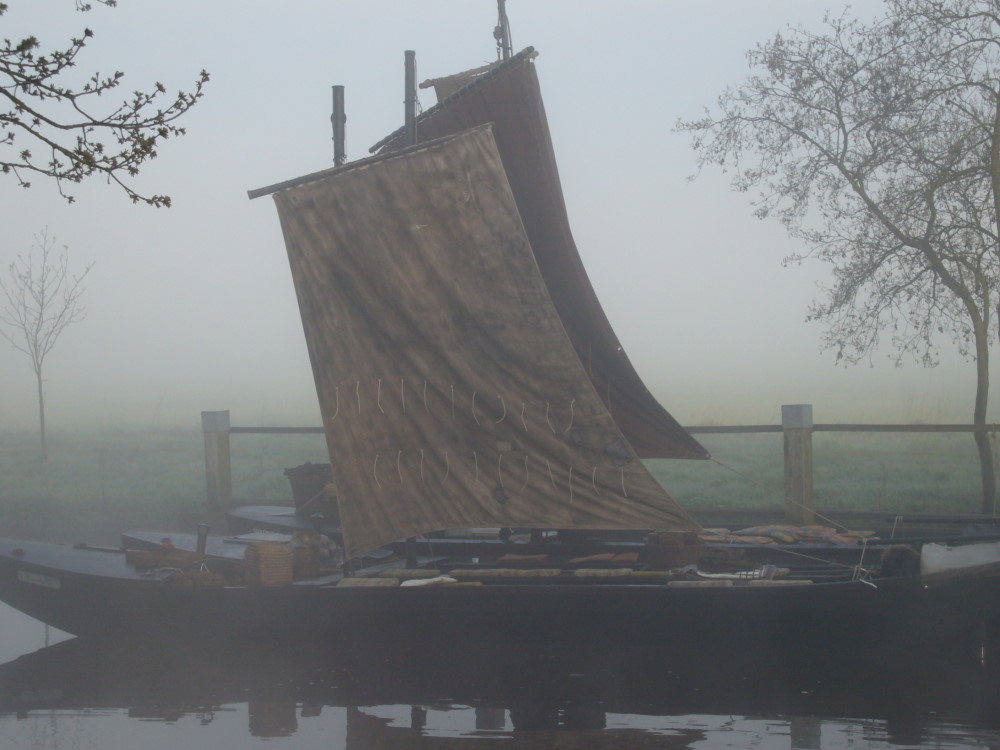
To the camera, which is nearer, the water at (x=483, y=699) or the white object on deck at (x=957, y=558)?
the water at (x=483, y=699)

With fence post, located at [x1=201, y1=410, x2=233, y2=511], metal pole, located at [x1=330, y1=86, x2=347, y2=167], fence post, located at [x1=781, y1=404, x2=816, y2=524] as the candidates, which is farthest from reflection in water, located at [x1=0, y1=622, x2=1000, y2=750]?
fence post, located at [x1=201, y1=410, x2=233, y2=511]

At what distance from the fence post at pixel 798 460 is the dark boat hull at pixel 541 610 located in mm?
3348

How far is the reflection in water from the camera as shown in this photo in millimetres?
6062

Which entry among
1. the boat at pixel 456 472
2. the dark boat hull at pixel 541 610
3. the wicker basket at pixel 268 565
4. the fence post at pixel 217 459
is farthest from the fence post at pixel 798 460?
the fence post at pixel 217 459

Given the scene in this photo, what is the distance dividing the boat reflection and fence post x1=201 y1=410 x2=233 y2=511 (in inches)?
174

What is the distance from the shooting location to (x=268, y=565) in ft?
27.8

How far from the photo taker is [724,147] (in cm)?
1552

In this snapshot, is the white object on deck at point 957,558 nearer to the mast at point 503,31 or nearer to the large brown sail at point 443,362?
the large brown sail at point 443,362

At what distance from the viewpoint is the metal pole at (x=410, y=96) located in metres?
9.58

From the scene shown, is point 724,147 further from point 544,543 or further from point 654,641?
point 654,641

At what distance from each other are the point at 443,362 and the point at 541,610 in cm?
220

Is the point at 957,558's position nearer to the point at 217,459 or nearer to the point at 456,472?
the point at 456,472

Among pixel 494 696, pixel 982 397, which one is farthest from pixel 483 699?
pixel 982 397

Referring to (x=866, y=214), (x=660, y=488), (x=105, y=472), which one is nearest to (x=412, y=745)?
(x=660, y=488)
